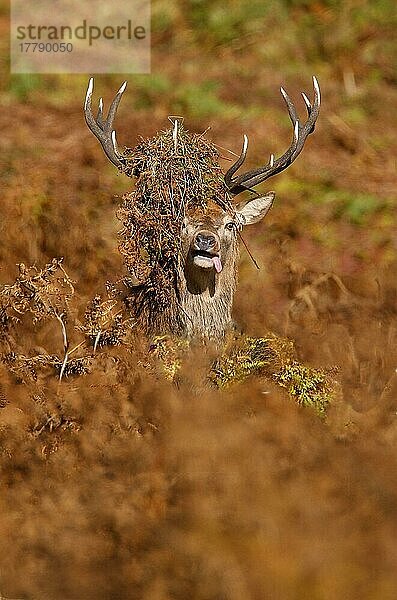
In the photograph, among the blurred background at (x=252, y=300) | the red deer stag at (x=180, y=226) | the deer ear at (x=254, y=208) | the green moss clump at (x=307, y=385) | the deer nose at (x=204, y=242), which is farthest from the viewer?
the deer ear at (x=254, y=208)

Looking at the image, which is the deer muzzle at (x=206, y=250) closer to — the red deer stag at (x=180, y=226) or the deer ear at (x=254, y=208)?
the red deer stag at (x=180, y=226)

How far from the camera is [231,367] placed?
5883 millimetres

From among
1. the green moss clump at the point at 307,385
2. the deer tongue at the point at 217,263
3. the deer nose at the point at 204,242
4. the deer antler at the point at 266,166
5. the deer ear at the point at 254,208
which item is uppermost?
the deer antler at the point at 266,166

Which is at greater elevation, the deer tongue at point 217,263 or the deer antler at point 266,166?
the deer antler at point 266,166

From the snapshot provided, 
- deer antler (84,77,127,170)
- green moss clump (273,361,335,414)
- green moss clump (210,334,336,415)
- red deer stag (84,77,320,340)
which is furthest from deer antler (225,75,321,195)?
green moss clump (273,361,335,414)

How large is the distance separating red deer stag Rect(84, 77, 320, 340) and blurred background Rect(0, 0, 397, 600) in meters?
0.73

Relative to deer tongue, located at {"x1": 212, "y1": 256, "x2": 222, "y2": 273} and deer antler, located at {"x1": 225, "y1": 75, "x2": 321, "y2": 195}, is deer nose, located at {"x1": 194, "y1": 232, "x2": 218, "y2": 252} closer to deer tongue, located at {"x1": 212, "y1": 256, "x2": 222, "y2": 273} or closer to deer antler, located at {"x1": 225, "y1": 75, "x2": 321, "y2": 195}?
deer tongue, located at {"x1": 212, "y1": 256, "x2": 222, "y2": 273}

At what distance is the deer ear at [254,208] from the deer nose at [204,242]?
22.3 inches

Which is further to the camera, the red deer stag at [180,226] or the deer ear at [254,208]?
the deer ear at [254,208]

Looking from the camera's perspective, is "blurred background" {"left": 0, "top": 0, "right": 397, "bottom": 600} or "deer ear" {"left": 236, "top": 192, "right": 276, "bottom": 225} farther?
"deer ear" {"left": 236, "top": 192, "right": 276, "bottom": 225}

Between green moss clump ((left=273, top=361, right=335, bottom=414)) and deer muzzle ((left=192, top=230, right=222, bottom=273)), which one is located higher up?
deer muzzle ((left=192, top=230, right=222, bottom=273))

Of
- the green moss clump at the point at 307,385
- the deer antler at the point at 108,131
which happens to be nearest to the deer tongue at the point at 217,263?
the green moss clump at the point at 307,385

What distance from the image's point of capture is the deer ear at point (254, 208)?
637cm

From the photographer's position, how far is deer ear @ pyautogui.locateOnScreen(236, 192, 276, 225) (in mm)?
6367
